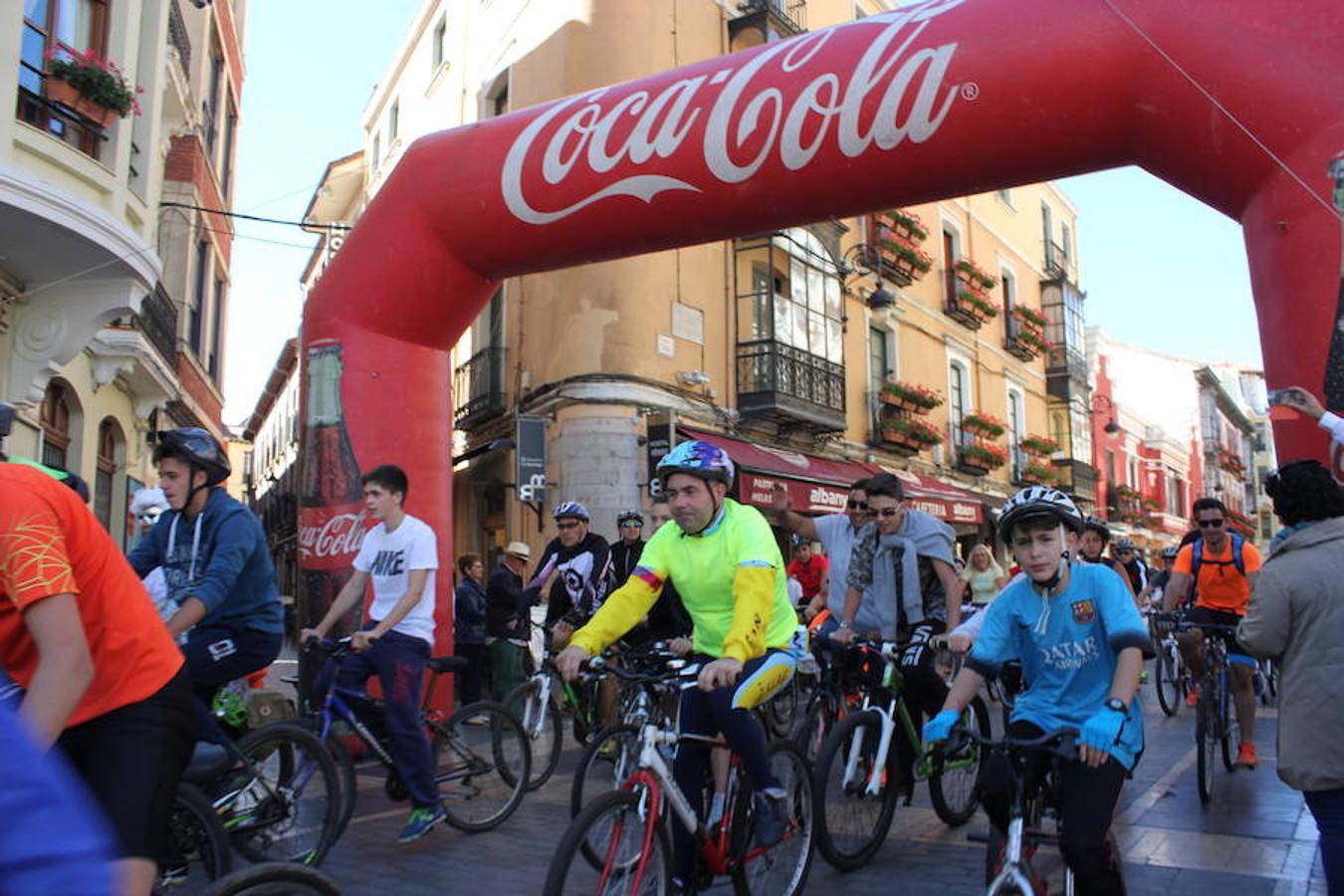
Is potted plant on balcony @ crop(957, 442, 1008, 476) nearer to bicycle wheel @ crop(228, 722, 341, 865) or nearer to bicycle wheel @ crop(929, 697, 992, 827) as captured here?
bicycle wheel @ crop(929, 697, 992, 827)

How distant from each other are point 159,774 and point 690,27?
637 inches

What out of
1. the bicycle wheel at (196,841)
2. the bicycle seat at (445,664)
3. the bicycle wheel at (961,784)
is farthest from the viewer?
the bicycle seat at (445,664)

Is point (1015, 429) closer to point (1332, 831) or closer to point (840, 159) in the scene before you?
point (840, 159)

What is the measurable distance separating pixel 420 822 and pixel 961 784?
2818 millimetres

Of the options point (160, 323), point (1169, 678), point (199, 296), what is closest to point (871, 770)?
point (1169, 678)

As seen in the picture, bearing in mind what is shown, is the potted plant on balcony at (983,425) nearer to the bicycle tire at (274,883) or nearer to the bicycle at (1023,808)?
the bicycle at (1023,808)

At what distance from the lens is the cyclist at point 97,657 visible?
6.61 feet

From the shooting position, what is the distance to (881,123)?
6980 mm

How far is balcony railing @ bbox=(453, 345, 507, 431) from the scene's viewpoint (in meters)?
16.8

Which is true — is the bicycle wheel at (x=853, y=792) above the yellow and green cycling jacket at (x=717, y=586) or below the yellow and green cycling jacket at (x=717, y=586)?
below

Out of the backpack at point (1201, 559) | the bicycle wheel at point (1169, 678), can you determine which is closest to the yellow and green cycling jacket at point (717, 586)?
the backpack at point (1201, 559)

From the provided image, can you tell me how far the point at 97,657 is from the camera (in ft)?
7.43

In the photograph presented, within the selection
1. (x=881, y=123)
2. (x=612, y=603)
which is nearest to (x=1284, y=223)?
(x=881, y=123)

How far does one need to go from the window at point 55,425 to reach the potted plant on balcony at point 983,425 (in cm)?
1880
